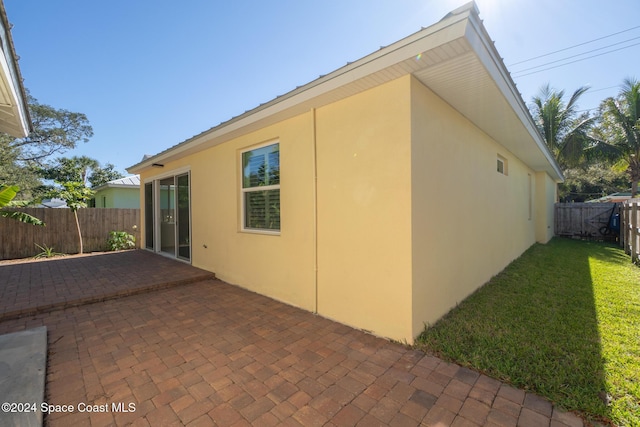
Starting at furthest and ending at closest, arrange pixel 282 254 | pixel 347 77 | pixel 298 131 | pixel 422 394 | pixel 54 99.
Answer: pixel 54 99 < pixel 282 254 < pixel 298 131 < pixel 347 77 < pixel 422 394

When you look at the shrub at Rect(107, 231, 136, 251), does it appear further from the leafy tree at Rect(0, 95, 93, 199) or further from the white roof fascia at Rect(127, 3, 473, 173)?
the leafy tree at Rect(0, 95, 93, 199)

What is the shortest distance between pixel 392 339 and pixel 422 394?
920 millimetres

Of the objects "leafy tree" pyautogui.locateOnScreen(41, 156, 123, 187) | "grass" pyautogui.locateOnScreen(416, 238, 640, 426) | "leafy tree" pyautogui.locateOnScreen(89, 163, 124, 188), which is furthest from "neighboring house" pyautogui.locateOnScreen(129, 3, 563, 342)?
"leafy tree" pyautogui.locateOnScreen(89, 163, 124, 188)

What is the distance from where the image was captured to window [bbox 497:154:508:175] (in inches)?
254

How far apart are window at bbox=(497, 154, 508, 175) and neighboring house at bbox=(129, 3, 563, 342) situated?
0.59m

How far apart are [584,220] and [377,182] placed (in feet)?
52.0

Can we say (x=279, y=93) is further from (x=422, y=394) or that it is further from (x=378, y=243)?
(x=422, y=394)

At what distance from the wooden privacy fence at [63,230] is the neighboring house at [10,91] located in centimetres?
733

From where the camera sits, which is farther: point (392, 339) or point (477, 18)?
point (392, 339)

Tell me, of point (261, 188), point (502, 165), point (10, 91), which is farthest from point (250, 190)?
point (502, 165)

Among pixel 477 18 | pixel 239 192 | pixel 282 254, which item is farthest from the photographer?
pixel 239 192

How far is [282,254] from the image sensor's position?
14.7 ft

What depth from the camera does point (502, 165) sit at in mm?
6746

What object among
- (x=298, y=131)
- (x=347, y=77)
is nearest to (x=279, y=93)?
(x=298, y=131)
